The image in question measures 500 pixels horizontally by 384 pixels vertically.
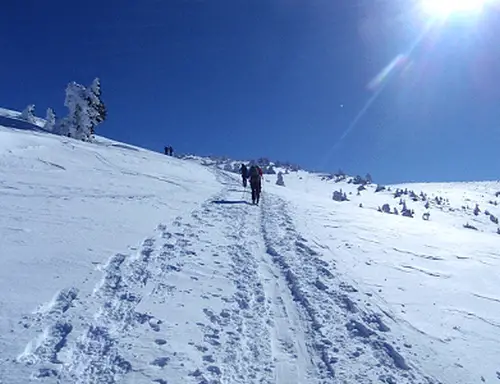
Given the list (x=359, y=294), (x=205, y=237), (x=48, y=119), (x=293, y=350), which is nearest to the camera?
(x=293, y=350)

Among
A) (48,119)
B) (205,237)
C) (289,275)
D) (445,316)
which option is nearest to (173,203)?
(205,237)

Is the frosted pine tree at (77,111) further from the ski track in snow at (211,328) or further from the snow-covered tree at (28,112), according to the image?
the ski track in snow at (211,328)

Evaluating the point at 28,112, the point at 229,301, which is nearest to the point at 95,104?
the point at 28,112

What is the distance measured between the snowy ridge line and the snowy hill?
0.07ft

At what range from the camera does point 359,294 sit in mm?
6930

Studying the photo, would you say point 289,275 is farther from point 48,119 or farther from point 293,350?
point 48,119

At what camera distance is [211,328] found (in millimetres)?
5215

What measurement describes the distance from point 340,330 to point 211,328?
1.72 meters

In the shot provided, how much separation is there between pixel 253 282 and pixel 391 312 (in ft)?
7.41

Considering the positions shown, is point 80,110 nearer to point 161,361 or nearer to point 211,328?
point 211,328

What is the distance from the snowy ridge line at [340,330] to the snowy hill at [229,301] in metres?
0.02

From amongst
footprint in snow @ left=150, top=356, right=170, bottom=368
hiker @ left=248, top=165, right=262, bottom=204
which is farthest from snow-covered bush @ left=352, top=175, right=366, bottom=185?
footprint in snow @ left=150, top=356, right=170, bottom=368

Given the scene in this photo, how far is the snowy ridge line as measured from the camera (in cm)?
451

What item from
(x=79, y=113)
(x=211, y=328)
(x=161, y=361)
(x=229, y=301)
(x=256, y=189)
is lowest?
(x=161, y=361)
